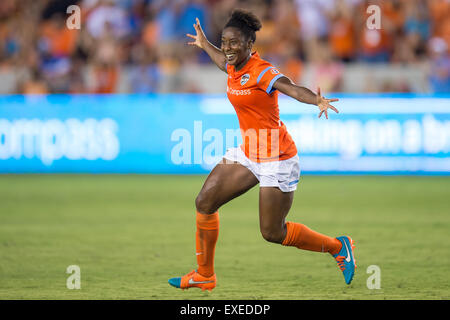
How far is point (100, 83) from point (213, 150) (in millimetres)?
2935

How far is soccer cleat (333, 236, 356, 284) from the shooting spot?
604cm

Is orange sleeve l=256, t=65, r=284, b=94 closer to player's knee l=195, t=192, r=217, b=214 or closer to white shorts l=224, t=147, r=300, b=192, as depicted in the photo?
white shorts l=224, t=147, r=300, b=192

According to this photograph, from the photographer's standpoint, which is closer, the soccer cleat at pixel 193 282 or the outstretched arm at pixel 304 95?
the outstretched arm at pixel 304 95

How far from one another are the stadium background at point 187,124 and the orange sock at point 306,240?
1.28m

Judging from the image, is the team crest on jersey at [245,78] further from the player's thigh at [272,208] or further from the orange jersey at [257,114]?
the player's thigh at [272,208]

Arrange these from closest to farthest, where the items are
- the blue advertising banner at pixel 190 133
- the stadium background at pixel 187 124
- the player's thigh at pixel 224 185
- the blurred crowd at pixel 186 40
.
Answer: the player's thigh at pixel 224 185, the stadium background at pixel 187 124, the blue advertising banner at pixel 190 133, the blurred crowd at pixel 186 40

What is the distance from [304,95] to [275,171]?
2.49 feet

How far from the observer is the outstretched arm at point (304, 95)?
5.21 m

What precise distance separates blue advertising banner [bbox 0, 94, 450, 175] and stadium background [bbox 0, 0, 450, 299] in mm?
24

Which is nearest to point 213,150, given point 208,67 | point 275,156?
point 208,67

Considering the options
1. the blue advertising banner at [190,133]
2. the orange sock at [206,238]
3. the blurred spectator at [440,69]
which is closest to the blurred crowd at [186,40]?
the blurred spectator at [440,69]

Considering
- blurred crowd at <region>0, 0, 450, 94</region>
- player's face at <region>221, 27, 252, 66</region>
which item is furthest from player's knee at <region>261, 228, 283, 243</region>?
blurred crowd at <region>0, 0, 450, 94</region>

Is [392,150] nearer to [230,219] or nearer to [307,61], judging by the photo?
[307,61]

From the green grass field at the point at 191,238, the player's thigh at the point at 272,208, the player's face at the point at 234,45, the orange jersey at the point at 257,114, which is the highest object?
the player's face at the point at 234,45
